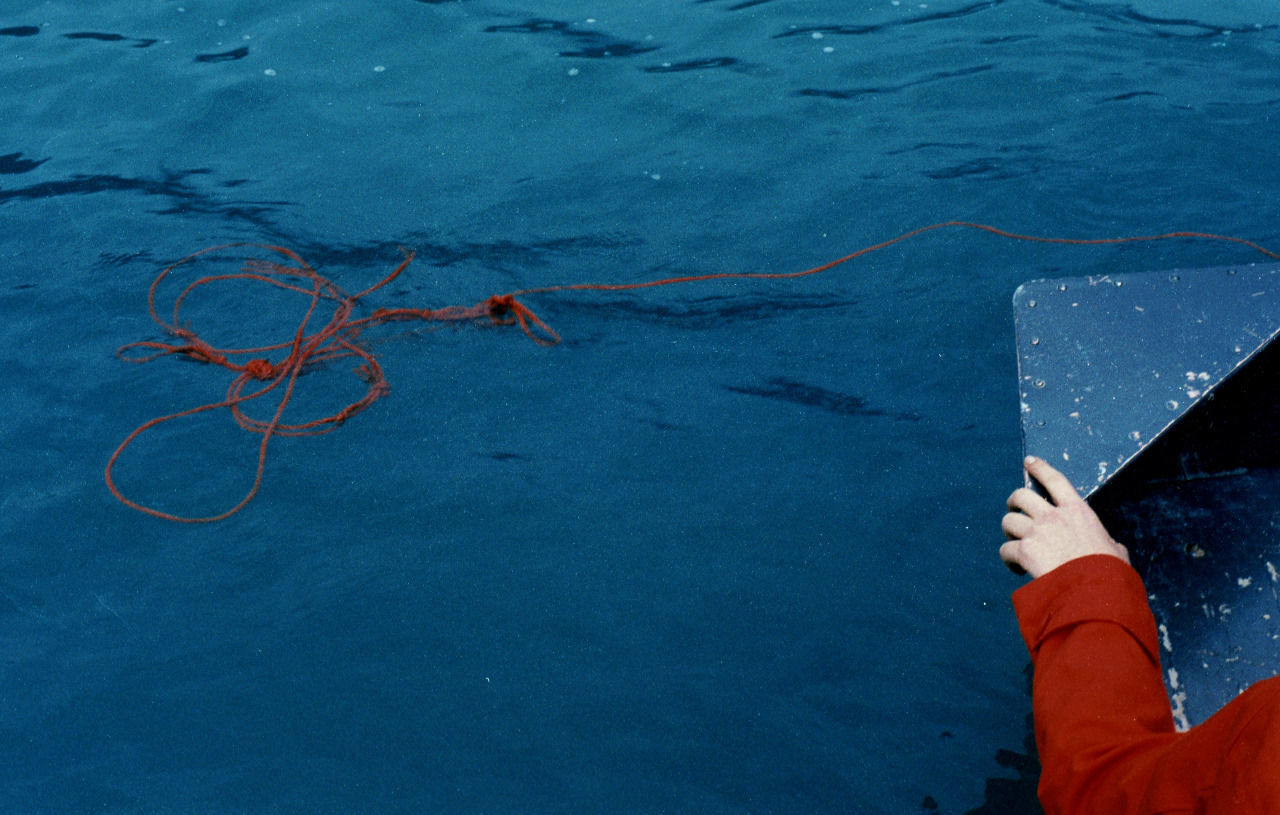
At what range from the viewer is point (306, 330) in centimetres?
350

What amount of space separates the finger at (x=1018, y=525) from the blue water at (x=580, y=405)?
2.73ft

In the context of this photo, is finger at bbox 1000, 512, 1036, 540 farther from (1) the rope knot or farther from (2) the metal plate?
(1) the rope knot

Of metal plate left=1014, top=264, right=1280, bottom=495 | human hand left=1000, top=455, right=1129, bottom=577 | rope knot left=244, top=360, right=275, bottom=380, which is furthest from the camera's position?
rope knot left=244, top=360, right=275, bottom=380

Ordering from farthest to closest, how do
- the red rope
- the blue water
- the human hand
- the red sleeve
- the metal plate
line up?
1. the red rope
2. the blue water
3. the metal plate
4. the human hand
5. the red sleeve

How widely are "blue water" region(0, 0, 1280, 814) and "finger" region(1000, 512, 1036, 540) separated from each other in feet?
2.73

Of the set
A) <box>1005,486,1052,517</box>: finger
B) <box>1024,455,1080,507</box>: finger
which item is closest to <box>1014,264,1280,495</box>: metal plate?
<box>1024,455,1080,507</box>: finger

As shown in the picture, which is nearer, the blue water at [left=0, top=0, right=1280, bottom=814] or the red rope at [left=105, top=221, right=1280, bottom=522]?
the blue water at [left=0, top=0, right=1280, bottom=814]

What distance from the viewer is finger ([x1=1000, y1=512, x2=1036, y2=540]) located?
5.00 feet

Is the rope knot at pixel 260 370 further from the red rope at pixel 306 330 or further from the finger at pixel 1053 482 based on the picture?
the finger at pixel 1053 482

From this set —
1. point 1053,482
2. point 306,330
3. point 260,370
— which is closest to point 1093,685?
point 1053,482

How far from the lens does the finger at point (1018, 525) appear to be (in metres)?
1.52

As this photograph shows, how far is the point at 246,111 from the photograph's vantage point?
491cm

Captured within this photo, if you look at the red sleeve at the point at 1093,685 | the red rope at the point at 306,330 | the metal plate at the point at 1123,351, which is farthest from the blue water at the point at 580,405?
the red sleeve at the point at 1093,685

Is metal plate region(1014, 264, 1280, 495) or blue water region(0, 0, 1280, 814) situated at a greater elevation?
metal plate region(1014, 264, 1280, 495)
